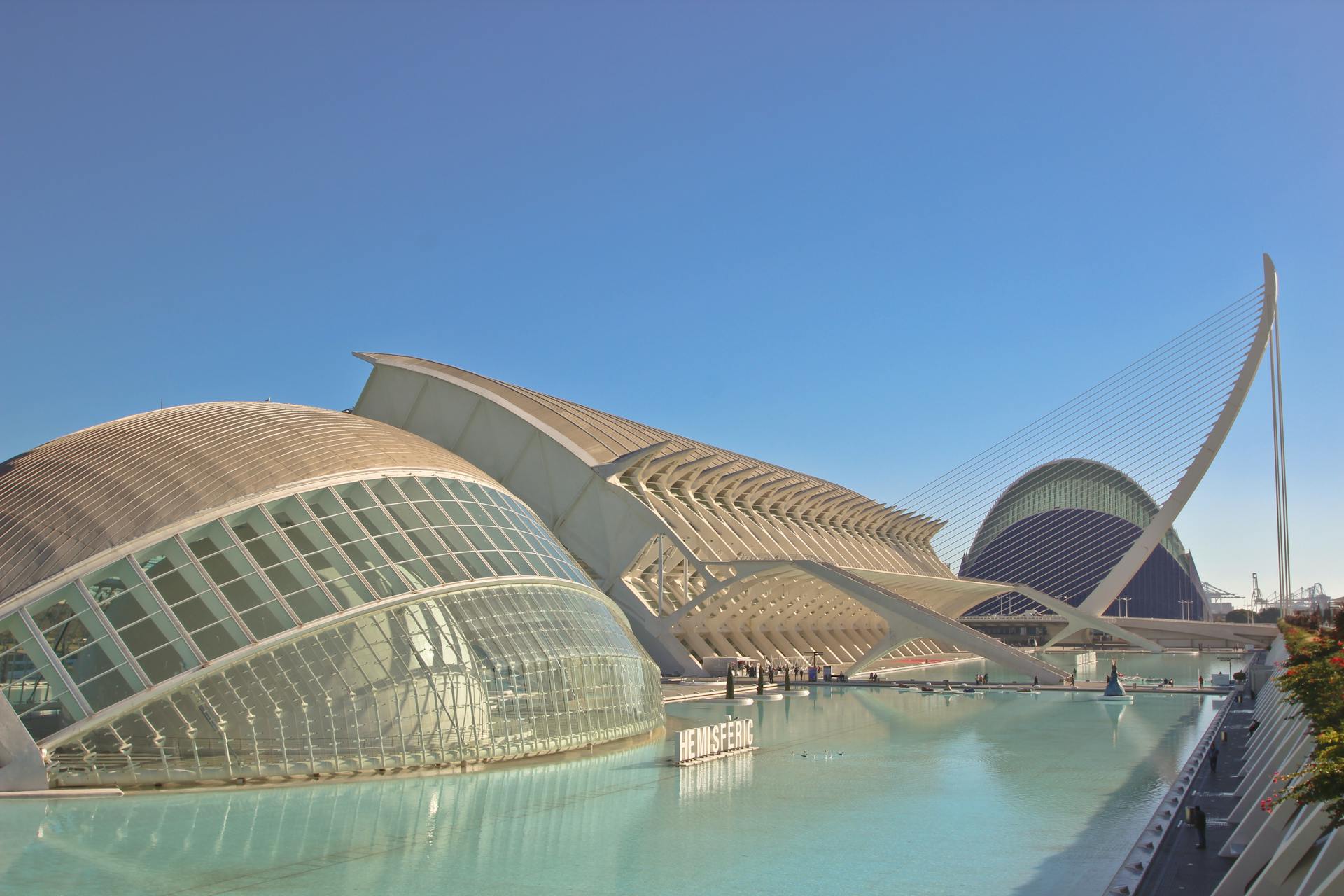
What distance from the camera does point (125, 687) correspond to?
17000mm

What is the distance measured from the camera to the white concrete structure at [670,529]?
154ft

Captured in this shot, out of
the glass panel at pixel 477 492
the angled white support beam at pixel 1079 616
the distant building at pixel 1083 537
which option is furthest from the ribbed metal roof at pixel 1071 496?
the glass panel at pixel 477 492

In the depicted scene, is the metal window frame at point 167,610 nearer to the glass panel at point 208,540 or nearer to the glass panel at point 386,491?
the glass panel at point 208,540

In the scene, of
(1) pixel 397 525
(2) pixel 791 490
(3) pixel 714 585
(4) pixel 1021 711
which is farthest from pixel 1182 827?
(2) pixel 791 490

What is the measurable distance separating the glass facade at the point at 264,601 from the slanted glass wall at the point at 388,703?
60 millimetres

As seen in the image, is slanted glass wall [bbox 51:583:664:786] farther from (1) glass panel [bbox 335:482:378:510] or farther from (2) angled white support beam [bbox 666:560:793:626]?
(2) angled white support beam [bbox 666:560:793:626]

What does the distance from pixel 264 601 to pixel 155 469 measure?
363 centimetres

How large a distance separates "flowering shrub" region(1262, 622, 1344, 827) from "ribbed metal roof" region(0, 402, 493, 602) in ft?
53.9

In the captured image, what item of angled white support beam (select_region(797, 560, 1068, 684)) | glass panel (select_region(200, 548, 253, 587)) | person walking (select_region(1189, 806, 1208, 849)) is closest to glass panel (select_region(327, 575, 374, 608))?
glass panel (select_region(200, 548, 253, 587))

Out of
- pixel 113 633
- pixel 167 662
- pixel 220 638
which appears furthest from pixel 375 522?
pixel 113 633

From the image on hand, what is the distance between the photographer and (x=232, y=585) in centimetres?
1881

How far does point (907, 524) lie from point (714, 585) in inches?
1736

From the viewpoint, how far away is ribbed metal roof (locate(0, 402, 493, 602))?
60.7ft

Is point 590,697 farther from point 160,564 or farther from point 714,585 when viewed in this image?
point 714,585
